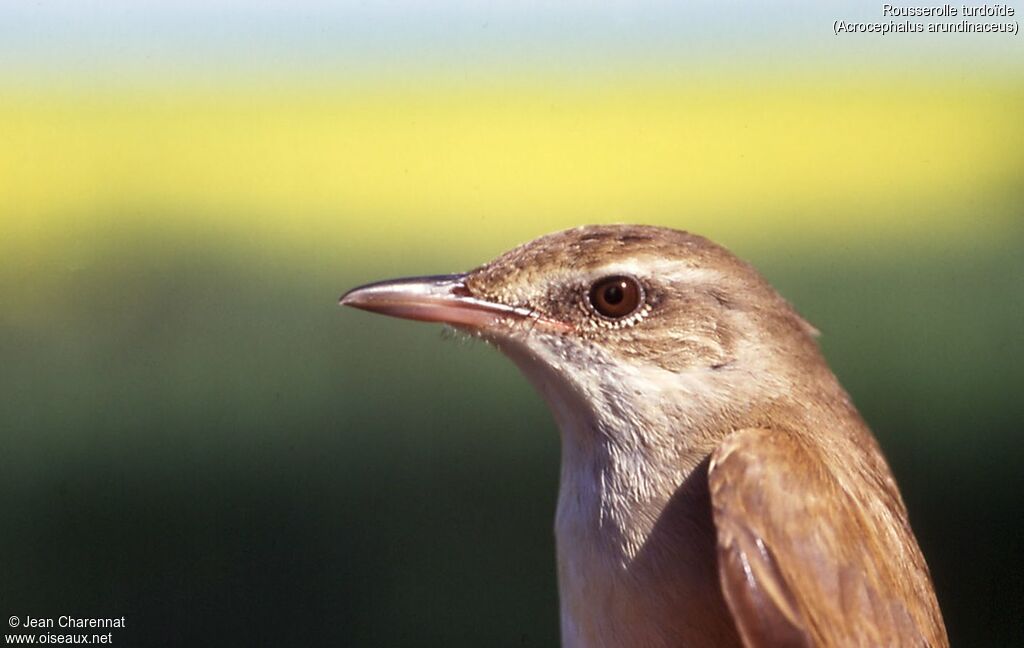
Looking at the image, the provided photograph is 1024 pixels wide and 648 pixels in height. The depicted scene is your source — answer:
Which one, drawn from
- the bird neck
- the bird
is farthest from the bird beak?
the bird neck

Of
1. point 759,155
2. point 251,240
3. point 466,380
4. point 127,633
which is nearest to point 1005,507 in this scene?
point 759,155

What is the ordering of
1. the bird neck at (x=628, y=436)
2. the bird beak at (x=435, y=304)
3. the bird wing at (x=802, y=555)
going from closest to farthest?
the bird wing at (x=802, y=555)
the bird neck at (x=628, y=436)
the bird beak at (x=435, y=304)

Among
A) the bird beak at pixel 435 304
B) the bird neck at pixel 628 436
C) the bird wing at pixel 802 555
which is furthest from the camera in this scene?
the bird beak at pixel 435 304

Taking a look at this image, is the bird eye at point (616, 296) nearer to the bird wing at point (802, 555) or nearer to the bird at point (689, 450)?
the bird at point (689, 450)

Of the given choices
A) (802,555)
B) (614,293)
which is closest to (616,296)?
(614,293)

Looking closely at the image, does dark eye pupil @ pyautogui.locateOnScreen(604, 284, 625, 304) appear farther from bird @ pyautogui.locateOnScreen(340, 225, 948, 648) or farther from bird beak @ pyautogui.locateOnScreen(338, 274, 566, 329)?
bird beak @ pyautogui.locateOnScreen(338, 274, 566, 329)

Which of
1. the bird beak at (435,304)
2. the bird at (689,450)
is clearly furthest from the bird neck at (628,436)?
the bird beak at (435,304)

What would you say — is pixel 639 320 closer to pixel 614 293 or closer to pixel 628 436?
pixel 614 293

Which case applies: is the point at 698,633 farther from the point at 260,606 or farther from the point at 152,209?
the point at 152,209

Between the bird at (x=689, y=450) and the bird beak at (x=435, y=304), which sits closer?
the bird at (x=689, y=450)
